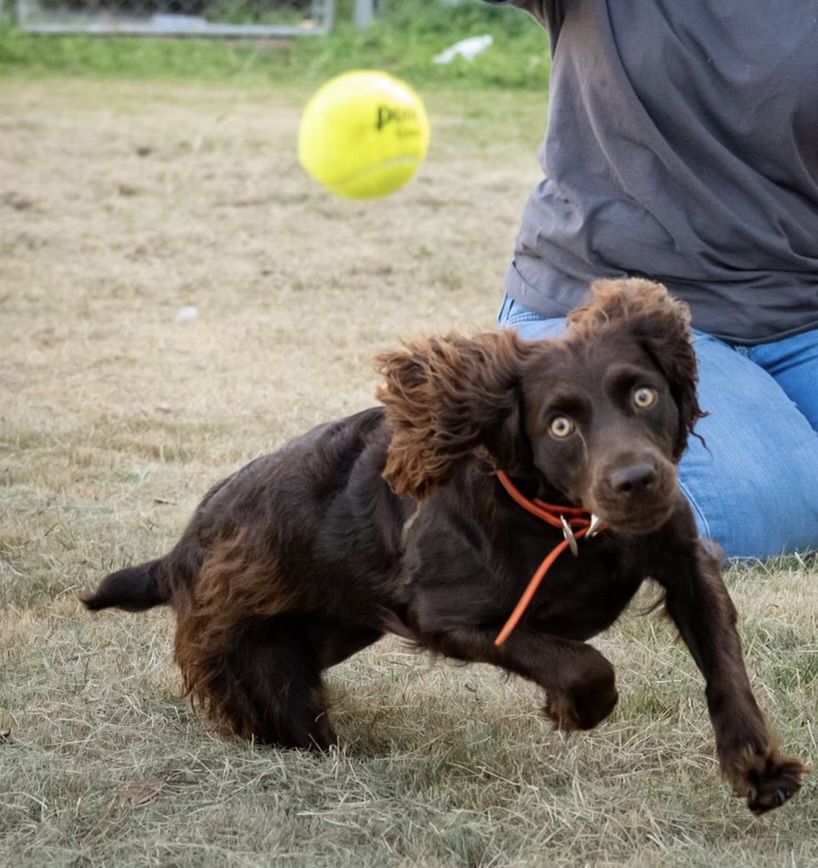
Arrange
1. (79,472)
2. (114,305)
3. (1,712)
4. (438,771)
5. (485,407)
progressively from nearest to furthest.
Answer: (485,407) < (438,771) < (1,712) < (79,472) < (114,305)

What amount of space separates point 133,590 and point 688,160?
6.08ft

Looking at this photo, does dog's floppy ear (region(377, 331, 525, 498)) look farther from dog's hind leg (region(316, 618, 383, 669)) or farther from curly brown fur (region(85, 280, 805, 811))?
dog's hind leg (region(316, 618, 383, 669))

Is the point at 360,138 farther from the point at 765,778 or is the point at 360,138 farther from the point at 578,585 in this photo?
the point at 765,778

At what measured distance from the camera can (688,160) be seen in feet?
13.1

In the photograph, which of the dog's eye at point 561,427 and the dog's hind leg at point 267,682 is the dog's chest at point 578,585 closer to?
the dog's eye at point 561,427

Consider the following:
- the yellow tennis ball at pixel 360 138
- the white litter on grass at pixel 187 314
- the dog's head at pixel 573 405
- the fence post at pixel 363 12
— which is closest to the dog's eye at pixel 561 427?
the dog's head at pixel 573 405

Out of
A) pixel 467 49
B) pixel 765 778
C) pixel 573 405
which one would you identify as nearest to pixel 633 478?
pixel 573 405

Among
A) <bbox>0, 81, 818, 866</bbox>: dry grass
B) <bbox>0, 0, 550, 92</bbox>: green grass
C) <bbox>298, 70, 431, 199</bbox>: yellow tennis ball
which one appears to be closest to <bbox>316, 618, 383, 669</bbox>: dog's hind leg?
<bbox>0, 81, 818, 866</bbox>: dry grass

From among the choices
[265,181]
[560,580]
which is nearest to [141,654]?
[560,580]

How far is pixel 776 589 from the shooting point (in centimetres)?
370

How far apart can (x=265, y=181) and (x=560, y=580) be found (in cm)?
709

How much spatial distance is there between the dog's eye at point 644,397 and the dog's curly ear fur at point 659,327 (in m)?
0.12

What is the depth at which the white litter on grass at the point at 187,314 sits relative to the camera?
687 cm

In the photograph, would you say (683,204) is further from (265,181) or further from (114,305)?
(265,181)
